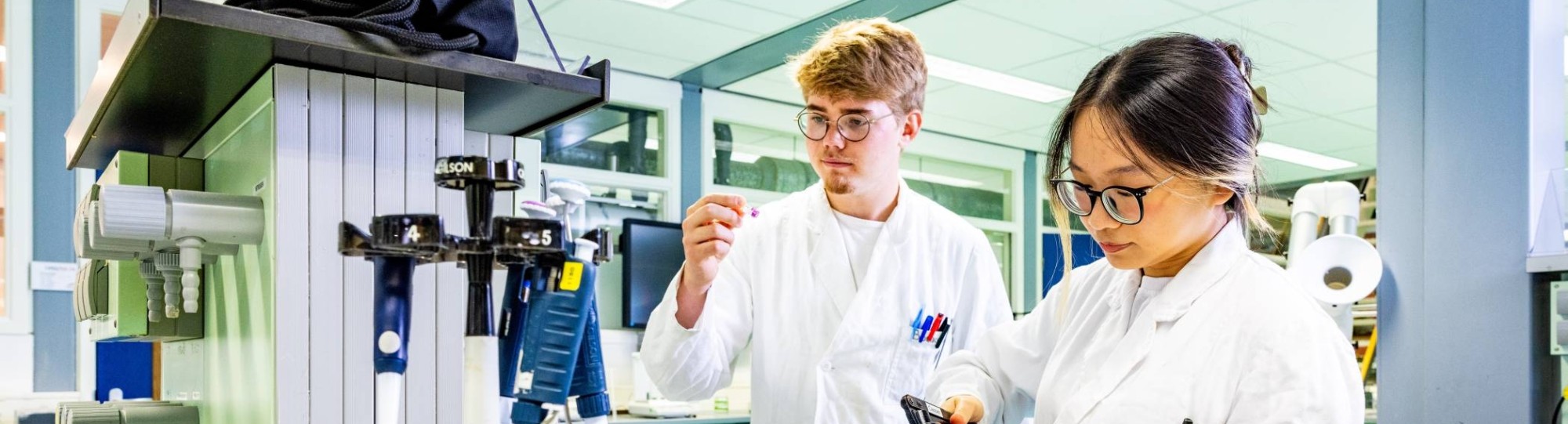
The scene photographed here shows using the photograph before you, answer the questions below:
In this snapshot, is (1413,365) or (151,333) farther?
(1413,365)

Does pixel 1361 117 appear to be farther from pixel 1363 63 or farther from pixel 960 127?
pixel 960 127

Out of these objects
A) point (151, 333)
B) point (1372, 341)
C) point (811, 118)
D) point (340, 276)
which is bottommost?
point (1372, 341)

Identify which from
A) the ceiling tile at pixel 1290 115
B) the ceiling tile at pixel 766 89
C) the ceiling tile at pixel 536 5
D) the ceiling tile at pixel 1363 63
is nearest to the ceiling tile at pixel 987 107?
the ceiling tile at pixel 766 89

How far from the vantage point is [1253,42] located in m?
5.48

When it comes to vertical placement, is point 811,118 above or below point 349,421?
above

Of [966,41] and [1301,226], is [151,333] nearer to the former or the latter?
[1301,226]

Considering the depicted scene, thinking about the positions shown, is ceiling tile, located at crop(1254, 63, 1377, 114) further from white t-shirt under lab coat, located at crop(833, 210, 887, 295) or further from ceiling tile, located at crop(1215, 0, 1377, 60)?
white t-shirt under lab coat, located at crop(833, 210, 887, 295)

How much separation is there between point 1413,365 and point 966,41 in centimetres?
361

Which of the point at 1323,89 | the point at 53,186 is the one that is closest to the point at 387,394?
the point at 53,186

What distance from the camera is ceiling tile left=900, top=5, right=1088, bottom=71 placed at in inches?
210

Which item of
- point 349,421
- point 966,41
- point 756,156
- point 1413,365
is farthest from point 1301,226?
point 756,156

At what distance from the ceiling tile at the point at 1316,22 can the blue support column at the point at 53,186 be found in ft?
16.8

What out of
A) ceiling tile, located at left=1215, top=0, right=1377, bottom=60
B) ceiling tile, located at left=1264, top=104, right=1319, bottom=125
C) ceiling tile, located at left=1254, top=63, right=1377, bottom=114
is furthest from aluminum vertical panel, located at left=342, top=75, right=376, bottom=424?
ceiling tile, located at left=1264, top=104, right=1319, bottom=125

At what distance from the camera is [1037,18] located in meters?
5.28
